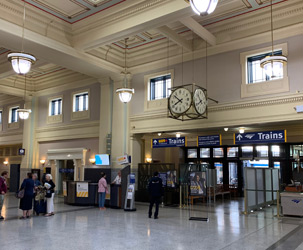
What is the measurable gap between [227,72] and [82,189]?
7.50 meters

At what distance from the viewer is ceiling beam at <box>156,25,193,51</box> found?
38.7ft

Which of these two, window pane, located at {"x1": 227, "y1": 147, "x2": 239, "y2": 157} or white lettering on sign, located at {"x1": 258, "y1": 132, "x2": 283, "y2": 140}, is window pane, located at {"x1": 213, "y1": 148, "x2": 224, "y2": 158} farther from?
white lettering on sign, located at {"x1": 258, "y1": 132, "x2": 283, "y2": 140}

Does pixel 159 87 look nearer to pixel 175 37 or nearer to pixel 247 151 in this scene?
pixel 175 37

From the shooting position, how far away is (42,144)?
783 inches

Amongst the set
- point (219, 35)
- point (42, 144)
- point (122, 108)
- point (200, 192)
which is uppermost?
point (219, 35)

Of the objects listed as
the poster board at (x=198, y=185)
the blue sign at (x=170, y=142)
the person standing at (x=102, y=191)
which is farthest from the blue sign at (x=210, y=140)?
the person standing at (x=102, y=191)

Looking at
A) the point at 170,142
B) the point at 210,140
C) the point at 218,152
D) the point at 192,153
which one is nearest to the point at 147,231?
the point at 210,140

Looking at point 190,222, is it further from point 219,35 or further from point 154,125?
point 219,35

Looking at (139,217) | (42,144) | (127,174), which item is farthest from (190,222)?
(42,144)

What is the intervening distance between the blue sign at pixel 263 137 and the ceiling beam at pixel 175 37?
409 centimetres

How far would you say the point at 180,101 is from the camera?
1170 cm

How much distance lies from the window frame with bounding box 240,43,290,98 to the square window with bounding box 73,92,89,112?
8807mm

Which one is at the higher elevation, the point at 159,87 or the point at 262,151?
the point at 159,87

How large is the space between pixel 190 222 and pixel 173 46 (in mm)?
7488
